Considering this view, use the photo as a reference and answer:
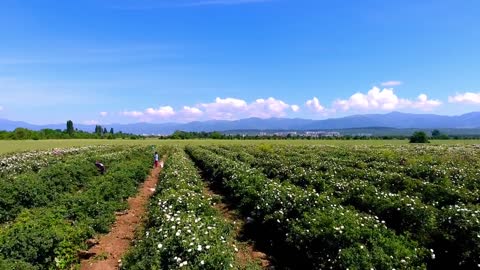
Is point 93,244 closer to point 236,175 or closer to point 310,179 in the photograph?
point 236,175

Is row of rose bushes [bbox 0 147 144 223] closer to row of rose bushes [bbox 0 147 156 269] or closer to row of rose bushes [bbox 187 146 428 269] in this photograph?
row of rose bushes [bbox 0 147 156 269]

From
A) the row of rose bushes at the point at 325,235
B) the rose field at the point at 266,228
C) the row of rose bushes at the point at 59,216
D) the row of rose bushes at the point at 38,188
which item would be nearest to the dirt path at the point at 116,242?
the rose field at the point at 266,228

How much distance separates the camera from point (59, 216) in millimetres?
13062

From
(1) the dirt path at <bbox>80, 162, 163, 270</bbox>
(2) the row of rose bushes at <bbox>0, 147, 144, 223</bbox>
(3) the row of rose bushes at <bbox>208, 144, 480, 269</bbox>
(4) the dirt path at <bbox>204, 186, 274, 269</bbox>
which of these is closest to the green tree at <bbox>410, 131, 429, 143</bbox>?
(3) the row of rose bushes at <bbox>208, 144, 480, 269</bbox>

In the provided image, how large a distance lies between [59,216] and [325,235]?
9356 mm

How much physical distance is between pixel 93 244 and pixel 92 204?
322 centimetres

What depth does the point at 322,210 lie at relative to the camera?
11883mm

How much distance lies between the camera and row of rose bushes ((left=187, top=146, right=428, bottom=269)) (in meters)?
8.29

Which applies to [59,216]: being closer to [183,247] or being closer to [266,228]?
[183,247]

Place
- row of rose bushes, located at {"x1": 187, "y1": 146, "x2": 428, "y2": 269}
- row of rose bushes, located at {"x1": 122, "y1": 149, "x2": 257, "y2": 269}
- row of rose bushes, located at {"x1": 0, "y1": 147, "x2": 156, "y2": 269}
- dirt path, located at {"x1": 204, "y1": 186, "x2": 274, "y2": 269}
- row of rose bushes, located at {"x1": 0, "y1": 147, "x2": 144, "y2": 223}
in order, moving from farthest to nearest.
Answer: row of rose bushes, located at {"x1": 0, "y1": 147, "x2": 144, "y2": 223} → dirt path, located at {"x1": 204, "y1": 186, "x2": 274, "y2": 269} → row of rose bushes, located at {"x1": 0, "y1": 147, "x2": 156, "y2": 269} → row of rose bushes, located at {"x1": 187, "y1": 146, "x2": 428, "y2": 269} → row of rose bushes, located at {"x1": 122, "y1": 149, "x2": 257, "y2": 269}

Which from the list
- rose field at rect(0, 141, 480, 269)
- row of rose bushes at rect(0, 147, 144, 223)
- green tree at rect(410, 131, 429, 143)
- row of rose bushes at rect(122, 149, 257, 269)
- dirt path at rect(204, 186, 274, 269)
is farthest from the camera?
green tree at rect(410, 131, 429, 143)

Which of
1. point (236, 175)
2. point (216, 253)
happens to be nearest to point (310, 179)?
point (236, 175)

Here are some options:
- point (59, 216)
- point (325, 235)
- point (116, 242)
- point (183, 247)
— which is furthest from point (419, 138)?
point (183, 247)

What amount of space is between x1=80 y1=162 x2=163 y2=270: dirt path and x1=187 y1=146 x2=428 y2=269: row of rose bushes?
4950 millimetres
